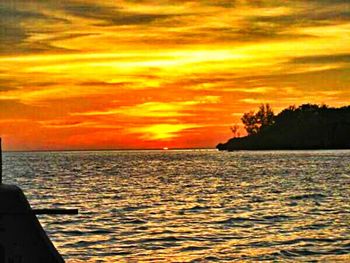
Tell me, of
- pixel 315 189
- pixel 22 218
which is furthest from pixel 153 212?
pixel 22 218

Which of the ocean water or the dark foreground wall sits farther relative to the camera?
the ocean water

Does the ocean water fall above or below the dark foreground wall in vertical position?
below

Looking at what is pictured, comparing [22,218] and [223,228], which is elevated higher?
[22,218]

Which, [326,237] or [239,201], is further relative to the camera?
[239,201]

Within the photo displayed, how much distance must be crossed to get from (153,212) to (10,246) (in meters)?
42.4

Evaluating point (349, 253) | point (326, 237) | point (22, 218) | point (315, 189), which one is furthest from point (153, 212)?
point (22, 218)

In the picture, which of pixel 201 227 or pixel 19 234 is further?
pixel 201 227

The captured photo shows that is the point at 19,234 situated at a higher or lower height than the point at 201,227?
higher

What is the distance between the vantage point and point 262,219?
4728cm

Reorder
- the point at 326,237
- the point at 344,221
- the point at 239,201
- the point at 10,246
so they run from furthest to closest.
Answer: the point at 239,201 < the point at 344,221 < the point at 326,237 < the point at 10,246

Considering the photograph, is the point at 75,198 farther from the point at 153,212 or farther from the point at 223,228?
the point at 223,228

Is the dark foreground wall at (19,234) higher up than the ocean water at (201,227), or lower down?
higher up

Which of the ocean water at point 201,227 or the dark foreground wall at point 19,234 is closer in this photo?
the dark foreground wall at point 19,234

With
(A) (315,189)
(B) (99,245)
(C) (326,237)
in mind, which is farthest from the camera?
(A) (315,189)
